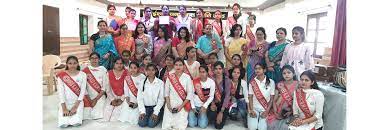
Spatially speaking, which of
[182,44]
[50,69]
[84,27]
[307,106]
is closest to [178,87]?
[182,44]

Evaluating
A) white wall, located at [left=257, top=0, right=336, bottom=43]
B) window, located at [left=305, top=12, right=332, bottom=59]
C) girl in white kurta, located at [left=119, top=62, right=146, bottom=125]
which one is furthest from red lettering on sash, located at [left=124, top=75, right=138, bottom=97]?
window, located at [left=305, top=12, right=332, bottom=59]

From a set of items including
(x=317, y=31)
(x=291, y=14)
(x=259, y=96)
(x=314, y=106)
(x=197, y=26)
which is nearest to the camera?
(x=314, y=106)

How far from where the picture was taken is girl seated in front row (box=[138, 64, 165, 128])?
221cm

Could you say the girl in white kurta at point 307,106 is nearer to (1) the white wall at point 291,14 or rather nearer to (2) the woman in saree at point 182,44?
(2) the woman in saree at point 182,44

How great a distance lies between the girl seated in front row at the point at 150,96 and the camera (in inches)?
87.1

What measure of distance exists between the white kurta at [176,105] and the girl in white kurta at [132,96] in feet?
0.75

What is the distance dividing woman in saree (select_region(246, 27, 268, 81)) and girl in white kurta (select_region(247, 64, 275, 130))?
252 millimetres

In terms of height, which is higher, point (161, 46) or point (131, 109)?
point (161, 46)

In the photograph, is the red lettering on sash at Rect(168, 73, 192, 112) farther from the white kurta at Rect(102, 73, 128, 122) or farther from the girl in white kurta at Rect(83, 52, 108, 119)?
the girl in white kurta at Rect(83, 52, 108, 119)

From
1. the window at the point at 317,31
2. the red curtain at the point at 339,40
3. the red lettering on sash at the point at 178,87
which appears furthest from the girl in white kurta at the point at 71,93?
the window at the point at 317,31

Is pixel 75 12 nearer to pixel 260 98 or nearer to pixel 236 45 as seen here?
pixel 236 45

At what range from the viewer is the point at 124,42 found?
8.61 feet

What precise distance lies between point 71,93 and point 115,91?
34 centimetres

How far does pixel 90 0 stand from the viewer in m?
5.13
